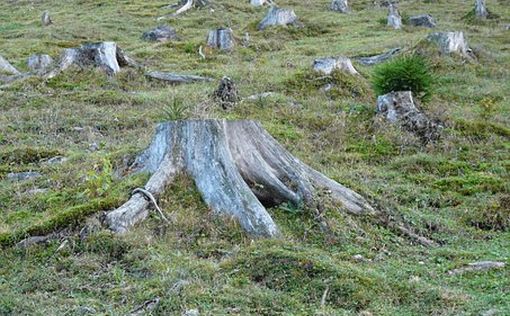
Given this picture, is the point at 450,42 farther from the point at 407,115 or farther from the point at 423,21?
the point at 423,21

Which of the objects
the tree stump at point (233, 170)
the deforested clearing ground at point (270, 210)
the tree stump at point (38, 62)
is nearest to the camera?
the deforested clearing ground at point (270, 210)

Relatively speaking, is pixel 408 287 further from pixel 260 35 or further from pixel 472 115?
pixel 260 35

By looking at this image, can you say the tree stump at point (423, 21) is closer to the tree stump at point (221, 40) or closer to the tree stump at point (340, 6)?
the tree stump at point (340, 6)

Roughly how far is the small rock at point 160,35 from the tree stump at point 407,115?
12.8 m

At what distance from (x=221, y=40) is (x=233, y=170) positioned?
531 inches

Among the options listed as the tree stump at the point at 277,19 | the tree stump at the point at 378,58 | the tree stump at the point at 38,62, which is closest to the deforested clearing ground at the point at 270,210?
the tree stump at the point at 378,58

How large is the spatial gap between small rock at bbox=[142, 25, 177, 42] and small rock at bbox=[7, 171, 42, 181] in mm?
14517

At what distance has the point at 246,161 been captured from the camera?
7367 mm

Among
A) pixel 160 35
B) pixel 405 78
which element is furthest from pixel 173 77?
pixel 160 35

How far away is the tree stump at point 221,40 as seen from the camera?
1991cm

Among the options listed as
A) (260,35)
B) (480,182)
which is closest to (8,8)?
(260,35)

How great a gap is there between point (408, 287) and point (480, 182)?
4000 millimetres

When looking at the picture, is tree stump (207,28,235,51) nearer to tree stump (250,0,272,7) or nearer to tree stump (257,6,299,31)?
tree stump (257,6,299,31)

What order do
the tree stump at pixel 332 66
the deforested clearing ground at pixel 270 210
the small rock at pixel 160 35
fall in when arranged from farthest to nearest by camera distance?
1. the small rock at pixel 160 35
2. the tree stump at pixel 332 66
3. the deforested clearing ground at pixel 270 210
